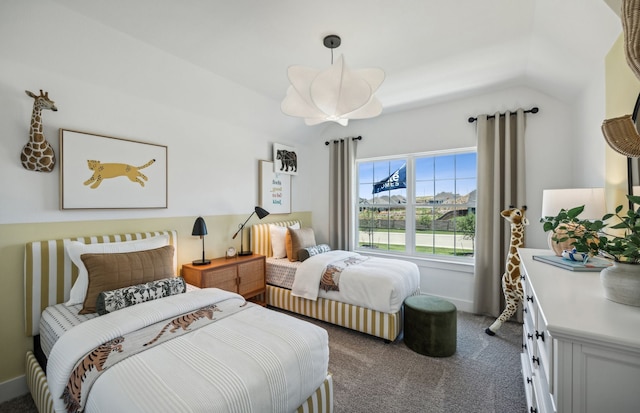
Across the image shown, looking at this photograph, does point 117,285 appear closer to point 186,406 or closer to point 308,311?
point 186,406

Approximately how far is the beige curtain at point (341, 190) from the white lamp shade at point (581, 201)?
2520 mm

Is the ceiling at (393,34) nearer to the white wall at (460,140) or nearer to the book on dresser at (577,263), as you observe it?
the white wall at (460,140)

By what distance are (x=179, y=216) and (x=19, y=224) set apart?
1.16m

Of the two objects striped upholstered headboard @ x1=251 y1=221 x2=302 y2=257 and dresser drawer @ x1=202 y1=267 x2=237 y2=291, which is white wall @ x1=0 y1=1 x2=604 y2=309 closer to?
striped upholstered headboard @ x1=251 y1=221 x2=302 y2=257

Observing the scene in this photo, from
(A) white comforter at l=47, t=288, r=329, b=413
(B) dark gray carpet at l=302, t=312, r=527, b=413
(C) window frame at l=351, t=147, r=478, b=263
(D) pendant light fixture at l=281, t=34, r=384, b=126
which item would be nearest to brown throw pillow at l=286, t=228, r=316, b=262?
(C) window frame at l=351, t=147, r=478, b=263

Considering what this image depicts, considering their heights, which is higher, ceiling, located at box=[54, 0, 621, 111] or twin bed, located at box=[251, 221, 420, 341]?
ceiling, located at box=[54, 0, 621, 111]

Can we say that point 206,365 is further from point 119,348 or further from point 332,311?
point 332,311

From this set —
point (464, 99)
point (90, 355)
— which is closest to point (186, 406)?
point (90, 355)

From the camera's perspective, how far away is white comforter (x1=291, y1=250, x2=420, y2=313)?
262cm

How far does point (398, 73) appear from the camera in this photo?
112 inches

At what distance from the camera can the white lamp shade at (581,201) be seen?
179 cm

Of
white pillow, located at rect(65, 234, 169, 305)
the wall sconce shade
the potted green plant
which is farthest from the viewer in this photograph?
white pillow, located at rect(65, 234, 169, 305)

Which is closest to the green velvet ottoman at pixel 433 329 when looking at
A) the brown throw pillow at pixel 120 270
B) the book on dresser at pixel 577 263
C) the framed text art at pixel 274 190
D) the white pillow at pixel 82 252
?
the book on dresser at pixel 577 263

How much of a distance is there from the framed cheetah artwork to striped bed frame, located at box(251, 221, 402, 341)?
90cm
